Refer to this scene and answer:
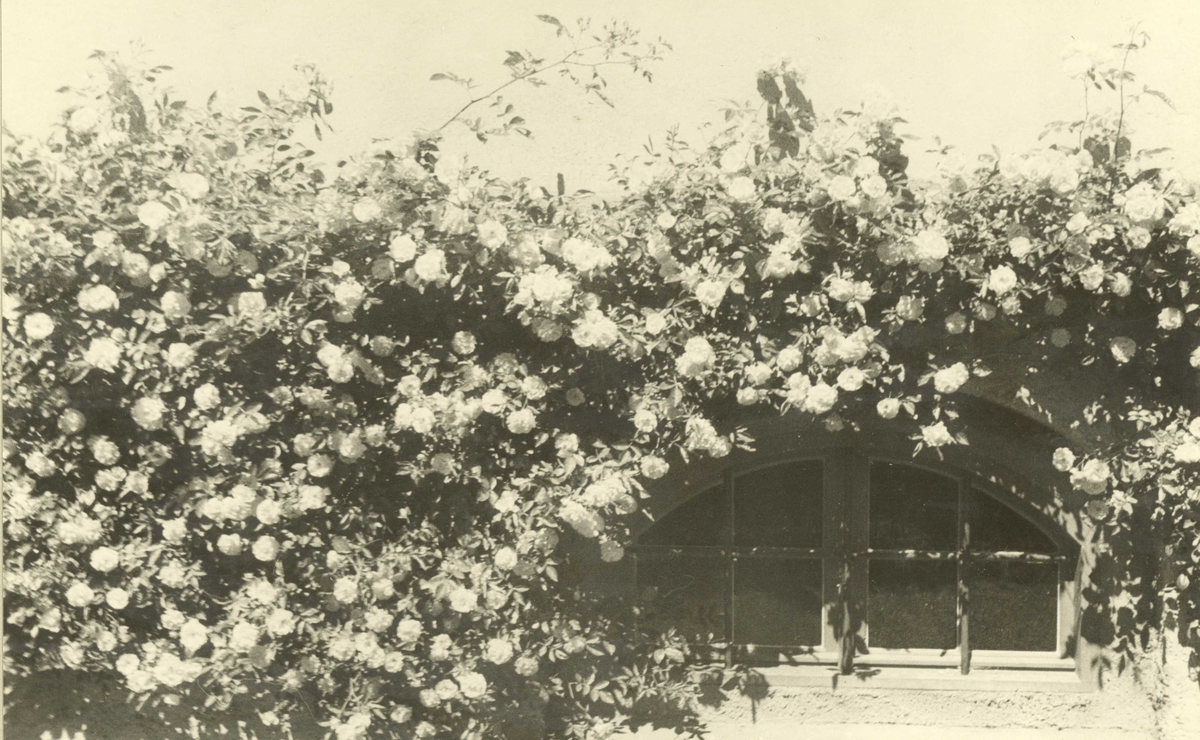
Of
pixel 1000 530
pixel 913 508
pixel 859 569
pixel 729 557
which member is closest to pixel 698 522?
pixel 729 557

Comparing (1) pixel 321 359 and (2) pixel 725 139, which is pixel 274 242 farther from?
(2) pixel 725 139

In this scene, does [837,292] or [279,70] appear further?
[279,70]

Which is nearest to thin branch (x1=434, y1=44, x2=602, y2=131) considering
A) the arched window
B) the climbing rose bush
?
the climbing rose bush

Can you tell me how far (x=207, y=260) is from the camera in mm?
2654

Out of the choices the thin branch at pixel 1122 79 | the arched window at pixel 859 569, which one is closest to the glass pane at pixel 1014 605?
the arched window at pixel 859 569

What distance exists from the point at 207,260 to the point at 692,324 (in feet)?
4.93

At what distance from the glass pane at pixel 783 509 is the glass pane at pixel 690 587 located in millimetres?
146

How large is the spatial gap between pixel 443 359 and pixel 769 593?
1428mm

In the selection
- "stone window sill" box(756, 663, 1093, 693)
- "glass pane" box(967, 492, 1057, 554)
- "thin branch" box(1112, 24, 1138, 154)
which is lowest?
"stone window sill" box(756, 663, 1093, 693)

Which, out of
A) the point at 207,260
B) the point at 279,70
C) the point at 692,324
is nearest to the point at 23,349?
the point at 207,260

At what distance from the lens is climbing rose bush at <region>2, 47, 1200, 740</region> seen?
8.77ft

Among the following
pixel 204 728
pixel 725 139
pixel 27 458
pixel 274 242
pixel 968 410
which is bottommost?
pixel 204 728

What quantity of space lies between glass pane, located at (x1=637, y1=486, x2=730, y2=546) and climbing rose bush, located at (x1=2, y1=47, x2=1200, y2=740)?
0.32 metres

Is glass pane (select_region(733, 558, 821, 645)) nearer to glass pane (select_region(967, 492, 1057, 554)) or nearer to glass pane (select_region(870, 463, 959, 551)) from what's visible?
glass pane (select_region(870, 463, 959, 551))
